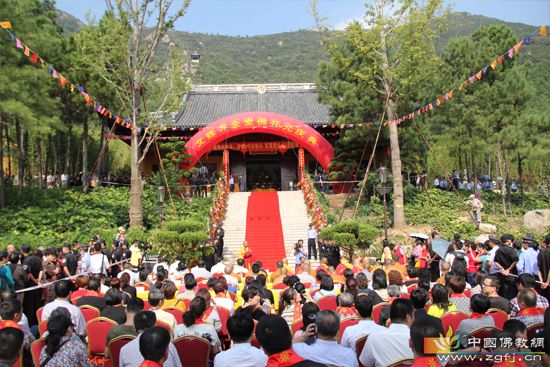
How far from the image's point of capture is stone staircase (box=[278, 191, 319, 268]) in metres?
16.0

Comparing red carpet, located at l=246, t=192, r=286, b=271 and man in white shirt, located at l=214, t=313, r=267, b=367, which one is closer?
man in white shirt, located at l=214, t=313, r=267, b=367

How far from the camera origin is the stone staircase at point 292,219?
629 inches

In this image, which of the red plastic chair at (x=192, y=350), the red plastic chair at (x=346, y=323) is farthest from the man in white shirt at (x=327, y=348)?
the red plastic chair at (x=346, y=323)

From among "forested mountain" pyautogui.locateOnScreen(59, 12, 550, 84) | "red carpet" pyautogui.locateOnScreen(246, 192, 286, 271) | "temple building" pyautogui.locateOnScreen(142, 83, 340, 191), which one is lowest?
"red carpet" pyautogui.locateOnScreen(246, 192, 286, 271)

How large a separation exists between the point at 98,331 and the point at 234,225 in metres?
13.0

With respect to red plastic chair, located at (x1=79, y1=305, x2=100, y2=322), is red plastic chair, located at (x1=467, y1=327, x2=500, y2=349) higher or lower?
higher

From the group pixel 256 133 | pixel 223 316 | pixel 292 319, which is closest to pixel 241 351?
pixel 223 316

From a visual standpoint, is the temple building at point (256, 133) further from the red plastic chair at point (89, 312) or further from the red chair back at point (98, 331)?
the red chair back at point (98, 331)

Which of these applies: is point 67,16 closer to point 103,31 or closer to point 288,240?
point 103,31

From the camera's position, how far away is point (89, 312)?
4934 mm

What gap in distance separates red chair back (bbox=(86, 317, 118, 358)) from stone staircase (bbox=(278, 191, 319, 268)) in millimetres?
10014

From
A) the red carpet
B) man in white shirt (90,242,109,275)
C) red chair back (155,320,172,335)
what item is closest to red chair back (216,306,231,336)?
red chair back (155,320,172,335)

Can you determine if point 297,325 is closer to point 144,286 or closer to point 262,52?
point 144,286

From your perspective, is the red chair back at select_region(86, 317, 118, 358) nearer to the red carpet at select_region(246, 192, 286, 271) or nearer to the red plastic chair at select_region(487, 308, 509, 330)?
the red plastic chair at select_region(487, 308, 509, 330)
